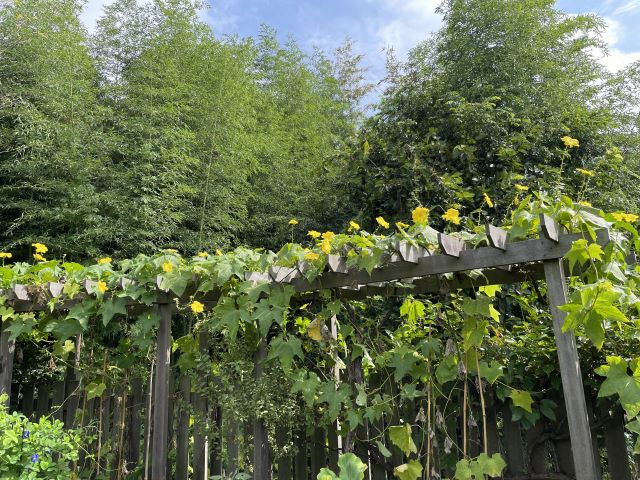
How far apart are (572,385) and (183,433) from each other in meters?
1.81

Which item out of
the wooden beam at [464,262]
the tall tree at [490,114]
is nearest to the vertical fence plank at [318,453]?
the wooden beam at [464,262]

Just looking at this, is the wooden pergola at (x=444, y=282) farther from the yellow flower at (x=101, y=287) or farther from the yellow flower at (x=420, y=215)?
the yellow flower at (x=101, y=287)

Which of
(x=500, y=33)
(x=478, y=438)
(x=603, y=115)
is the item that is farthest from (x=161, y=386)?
(x=500, y=33)

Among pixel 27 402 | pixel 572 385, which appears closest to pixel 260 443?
pixel 572 385

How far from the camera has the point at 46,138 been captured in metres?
5.05

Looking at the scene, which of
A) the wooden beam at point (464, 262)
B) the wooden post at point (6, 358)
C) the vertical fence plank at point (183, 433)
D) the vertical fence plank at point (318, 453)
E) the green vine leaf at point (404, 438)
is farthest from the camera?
the wooden post at point (6, 358)

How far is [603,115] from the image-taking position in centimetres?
457

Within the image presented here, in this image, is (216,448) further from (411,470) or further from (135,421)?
(411,470)

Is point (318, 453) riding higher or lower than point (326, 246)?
lower

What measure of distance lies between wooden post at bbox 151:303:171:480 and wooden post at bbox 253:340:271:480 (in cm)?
41

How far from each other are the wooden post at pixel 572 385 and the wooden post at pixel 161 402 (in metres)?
1.59

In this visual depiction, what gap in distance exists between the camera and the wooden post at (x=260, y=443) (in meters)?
2.15

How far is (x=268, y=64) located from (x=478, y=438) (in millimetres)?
6712

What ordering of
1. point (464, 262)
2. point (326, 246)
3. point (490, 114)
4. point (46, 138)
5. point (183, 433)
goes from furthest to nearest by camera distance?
point (46, 138) < point (490, 114) < point (183, 433) < point (326, 246) < point (464, 262)
